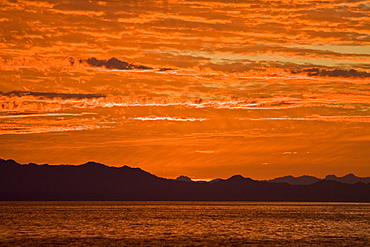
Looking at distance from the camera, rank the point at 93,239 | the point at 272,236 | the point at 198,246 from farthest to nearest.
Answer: the point at 272,236 < the point at 93,239 < the point at 198,246

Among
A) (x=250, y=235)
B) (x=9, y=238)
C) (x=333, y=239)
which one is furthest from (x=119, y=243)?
(x=333, y=239)

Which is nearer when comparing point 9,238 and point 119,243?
point 119,243

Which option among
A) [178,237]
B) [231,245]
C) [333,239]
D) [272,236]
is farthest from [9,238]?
[333,239]

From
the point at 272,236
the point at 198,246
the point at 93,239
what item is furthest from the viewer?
the point at 272,236

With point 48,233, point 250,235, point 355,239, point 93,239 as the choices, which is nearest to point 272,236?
point 250,235

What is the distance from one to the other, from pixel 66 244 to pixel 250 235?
44079 mm

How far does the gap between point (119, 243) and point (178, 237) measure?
17615mm

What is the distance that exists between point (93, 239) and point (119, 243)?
33.2ft

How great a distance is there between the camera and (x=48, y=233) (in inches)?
5453

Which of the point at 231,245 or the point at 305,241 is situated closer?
the point at 231,245

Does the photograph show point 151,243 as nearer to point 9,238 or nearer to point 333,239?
point 9,238

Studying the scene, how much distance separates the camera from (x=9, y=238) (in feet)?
400

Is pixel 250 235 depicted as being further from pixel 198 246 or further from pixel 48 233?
pixel 48 233

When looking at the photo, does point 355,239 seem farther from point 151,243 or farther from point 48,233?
point 48,233
